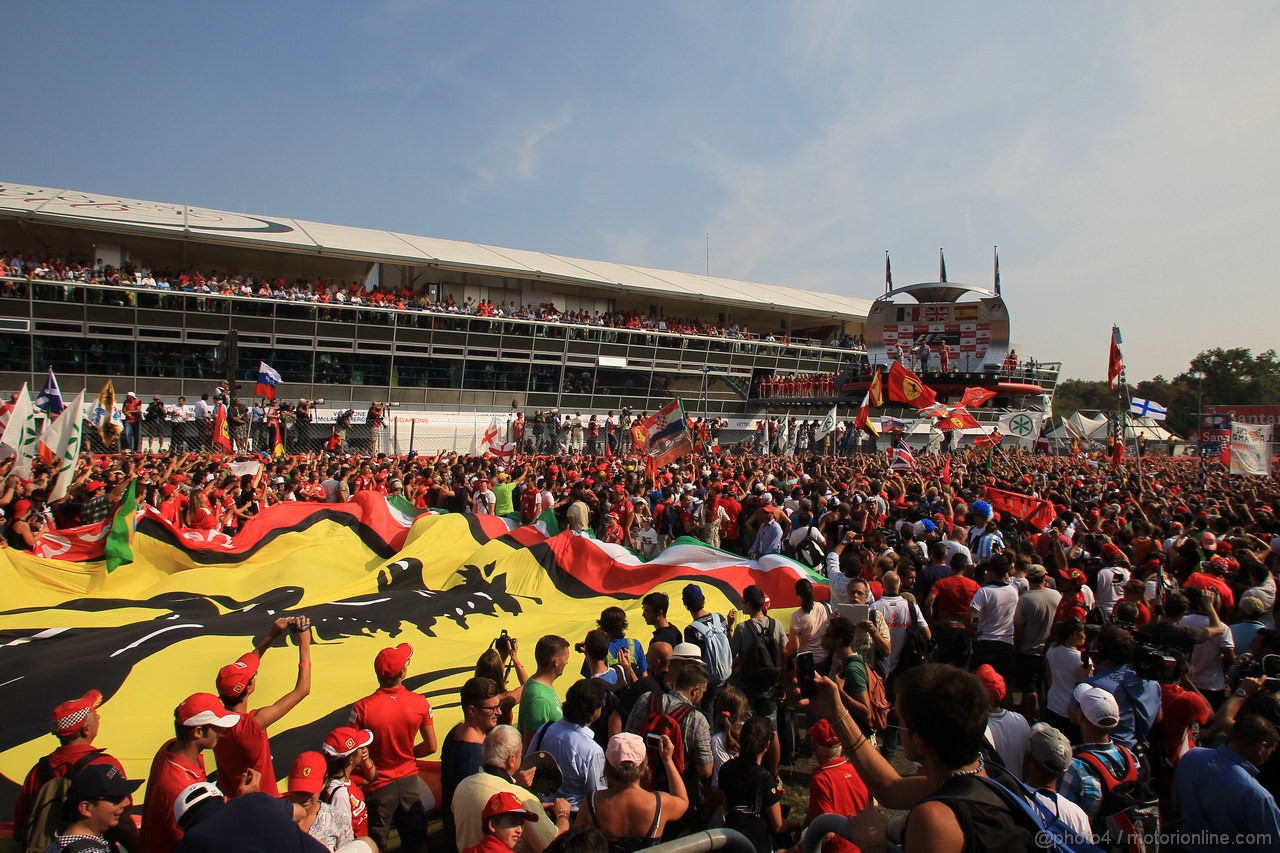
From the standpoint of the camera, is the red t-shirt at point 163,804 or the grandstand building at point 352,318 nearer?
the red t-shirt at point 163,804

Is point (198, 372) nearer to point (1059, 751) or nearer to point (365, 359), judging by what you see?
point (365, 359)

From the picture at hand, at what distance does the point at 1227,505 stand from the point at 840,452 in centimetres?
2485

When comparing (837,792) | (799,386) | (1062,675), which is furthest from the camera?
(799,386)

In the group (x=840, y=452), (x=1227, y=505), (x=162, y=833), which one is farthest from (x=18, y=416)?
(x=840, y=452)

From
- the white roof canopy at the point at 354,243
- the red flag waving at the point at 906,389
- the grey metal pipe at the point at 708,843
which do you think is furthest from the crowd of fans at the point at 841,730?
the white roof canopy at the point at 354,243

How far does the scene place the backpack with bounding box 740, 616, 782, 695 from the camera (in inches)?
234

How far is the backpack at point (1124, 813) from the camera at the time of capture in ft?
11.8

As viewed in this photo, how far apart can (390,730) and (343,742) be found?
581mm

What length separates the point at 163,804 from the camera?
11.2ft

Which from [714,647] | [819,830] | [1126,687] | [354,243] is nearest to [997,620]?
[1126,687]

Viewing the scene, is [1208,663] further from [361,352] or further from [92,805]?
[361,352]

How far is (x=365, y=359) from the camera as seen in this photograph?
35.1 metres

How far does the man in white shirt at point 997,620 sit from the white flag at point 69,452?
505 inches

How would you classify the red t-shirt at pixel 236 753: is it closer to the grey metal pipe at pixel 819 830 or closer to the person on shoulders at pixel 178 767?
the person on shoulders at pixel 178 767
